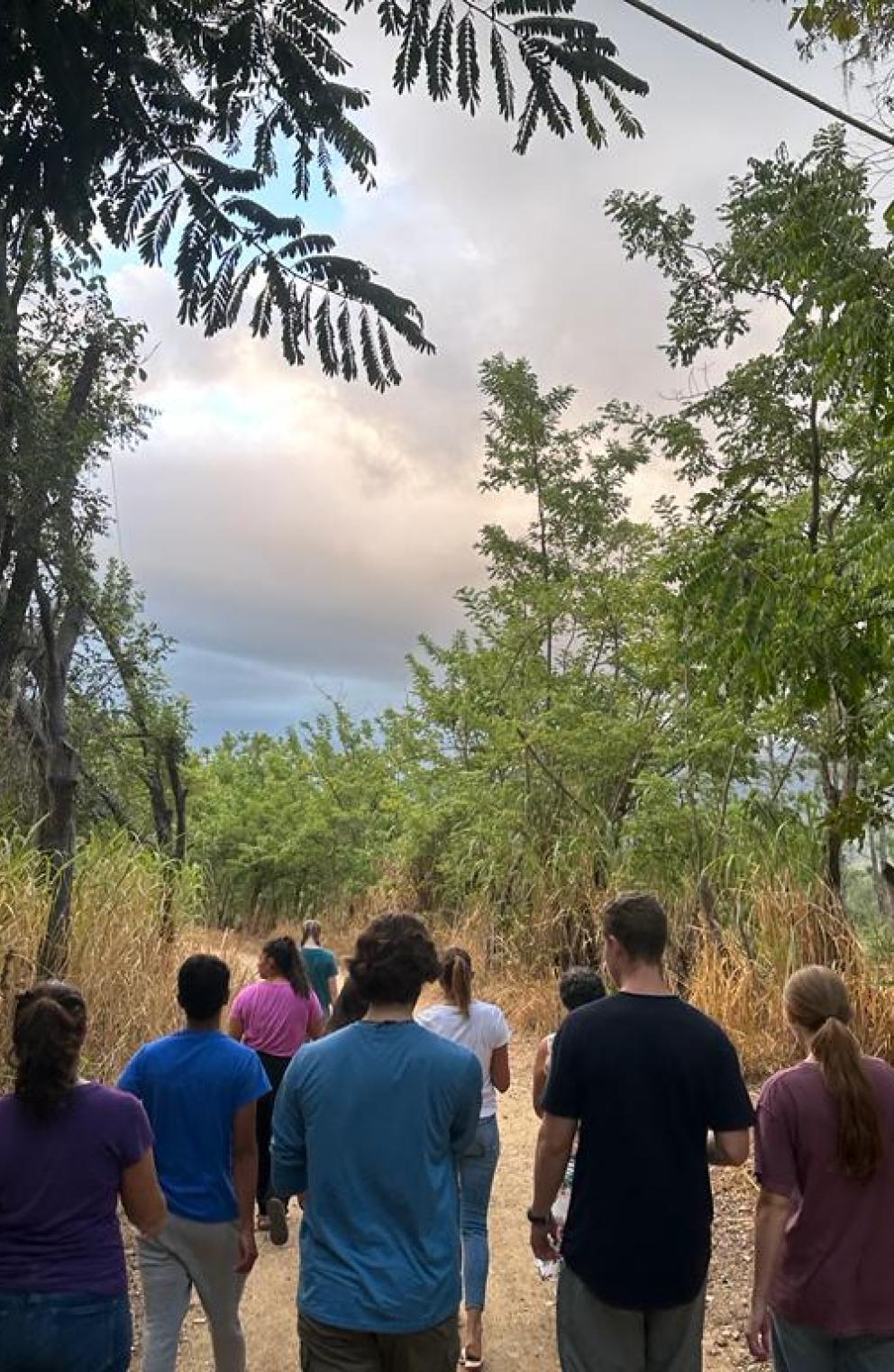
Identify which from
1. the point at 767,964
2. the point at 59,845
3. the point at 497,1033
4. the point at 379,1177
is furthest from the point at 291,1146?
the point at 767,964

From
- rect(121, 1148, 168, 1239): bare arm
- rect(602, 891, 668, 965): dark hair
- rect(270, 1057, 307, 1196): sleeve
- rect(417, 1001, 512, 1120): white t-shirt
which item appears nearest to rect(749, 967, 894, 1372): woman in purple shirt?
rect(602, 891, 668, 965): dark hair

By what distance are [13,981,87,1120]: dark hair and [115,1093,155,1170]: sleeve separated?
0.14 metres

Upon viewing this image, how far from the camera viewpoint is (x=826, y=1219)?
2533 millimetres

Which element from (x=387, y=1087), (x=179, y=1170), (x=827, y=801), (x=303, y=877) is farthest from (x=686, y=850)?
(x=303, y=877)

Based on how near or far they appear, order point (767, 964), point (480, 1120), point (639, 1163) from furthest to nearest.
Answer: point (767, 964), point (480, 1120), point (639, 1163)

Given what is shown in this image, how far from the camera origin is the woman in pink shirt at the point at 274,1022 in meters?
5.24

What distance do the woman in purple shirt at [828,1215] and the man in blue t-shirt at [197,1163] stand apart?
159 cm

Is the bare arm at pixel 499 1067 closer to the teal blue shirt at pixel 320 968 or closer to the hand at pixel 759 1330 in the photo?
the hand at pixel 759 1330

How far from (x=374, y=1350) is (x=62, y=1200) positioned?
780 millimetres

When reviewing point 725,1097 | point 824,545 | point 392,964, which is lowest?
point 725,1097

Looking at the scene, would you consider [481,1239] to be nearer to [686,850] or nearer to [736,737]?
[736,737]

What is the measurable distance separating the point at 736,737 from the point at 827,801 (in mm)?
1097

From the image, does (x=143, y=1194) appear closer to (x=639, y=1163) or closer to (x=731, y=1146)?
(x=639, y=1163)

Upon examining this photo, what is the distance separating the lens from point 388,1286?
2.19m
